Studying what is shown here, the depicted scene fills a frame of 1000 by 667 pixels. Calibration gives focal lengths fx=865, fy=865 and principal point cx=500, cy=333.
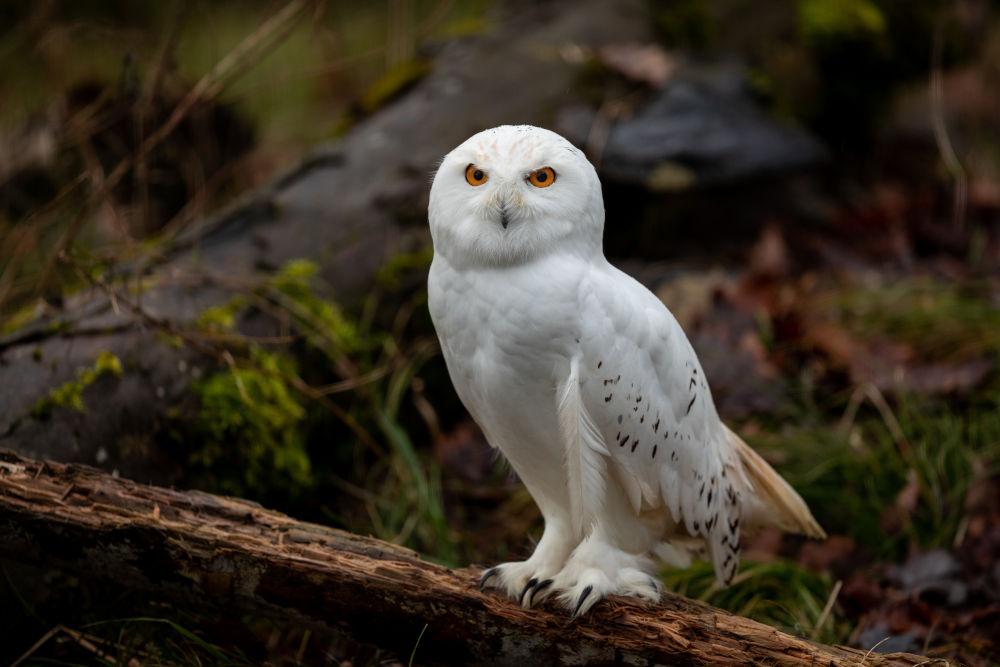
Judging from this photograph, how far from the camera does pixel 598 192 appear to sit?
2.47 meters

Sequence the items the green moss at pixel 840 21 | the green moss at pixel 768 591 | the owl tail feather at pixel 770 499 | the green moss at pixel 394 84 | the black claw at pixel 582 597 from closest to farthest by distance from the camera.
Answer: the black claw at pixel 582 597 → the owl tail feather at pixel 770 499 → the green moss at pixel 768 591 → the green moss at pixel 394 84 → the green moss at pixel 840 21

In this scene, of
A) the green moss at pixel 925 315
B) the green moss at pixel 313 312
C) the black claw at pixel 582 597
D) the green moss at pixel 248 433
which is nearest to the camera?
the black claw at pixel 582 597

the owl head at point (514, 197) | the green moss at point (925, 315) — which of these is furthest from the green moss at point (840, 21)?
the owl head at point (514, 197)

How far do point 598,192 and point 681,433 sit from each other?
0.77 meters

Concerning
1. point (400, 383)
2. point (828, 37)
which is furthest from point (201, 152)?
point (828, 37)

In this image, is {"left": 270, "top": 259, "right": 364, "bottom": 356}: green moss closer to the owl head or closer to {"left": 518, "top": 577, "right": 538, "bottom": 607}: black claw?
the owl head

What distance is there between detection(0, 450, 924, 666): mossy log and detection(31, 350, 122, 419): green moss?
0.52 meters

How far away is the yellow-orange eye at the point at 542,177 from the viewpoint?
2340mm

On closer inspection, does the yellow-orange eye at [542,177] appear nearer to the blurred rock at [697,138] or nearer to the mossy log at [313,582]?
the mossy log at [313,582]

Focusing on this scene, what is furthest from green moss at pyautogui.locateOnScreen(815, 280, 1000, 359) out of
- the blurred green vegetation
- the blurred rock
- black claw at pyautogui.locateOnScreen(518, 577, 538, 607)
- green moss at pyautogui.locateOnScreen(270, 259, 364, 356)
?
black claw at pyautogui.locateOnScreen(518, 577, 538, 607)

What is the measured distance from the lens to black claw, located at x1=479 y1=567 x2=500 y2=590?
8.29 ft

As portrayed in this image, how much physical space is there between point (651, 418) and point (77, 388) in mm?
1967

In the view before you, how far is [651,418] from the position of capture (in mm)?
2516

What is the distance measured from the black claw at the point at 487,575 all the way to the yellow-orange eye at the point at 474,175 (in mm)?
1130
